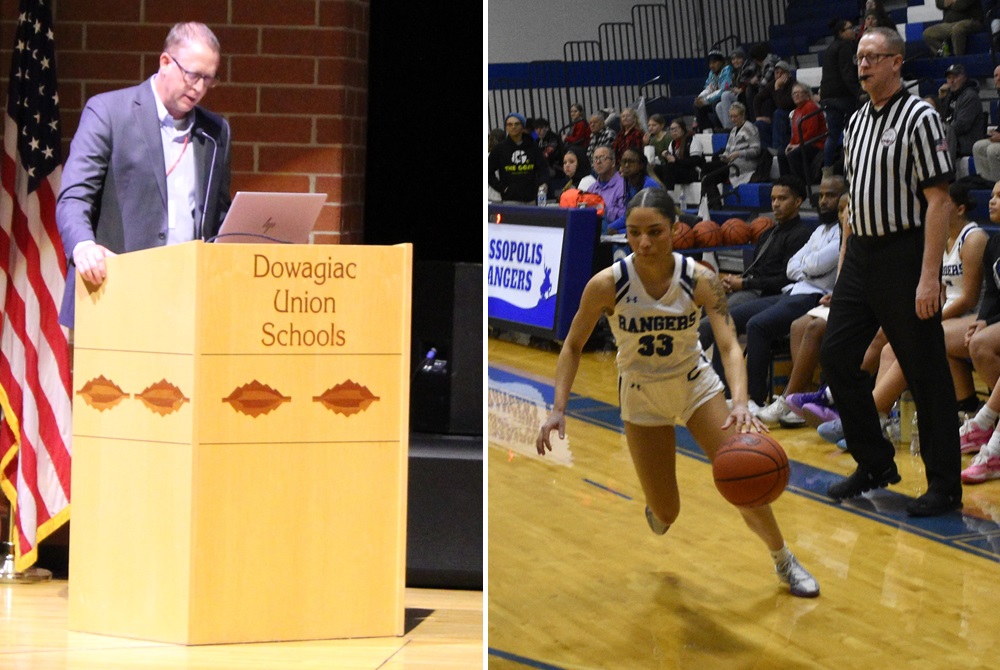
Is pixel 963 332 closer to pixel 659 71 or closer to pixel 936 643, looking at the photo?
pixel 936 643

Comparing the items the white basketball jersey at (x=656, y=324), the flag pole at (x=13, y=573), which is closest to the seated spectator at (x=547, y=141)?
the white basketball jersey at (x=656, y=324)

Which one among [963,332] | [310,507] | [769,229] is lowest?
[310,507]

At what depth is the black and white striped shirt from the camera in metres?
2.63

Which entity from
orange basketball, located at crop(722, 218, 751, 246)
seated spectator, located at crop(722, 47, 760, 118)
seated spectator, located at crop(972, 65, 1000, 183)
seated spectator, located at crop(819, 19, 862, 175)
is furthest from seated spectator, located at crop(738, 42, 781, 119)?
seated spectator, located at crop(972, 65, 1000, 183)

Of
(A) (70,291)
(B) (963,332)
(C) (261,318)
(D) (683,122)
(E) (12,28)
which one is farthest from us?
(E) (12,28)

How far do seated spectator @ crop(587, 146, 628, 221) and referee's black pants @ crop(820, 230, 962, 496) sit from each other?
48cm

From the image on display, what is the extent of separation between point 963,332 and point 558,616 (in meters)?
1.03

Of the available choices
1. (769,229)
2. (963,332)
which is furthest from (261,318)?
(963,332)

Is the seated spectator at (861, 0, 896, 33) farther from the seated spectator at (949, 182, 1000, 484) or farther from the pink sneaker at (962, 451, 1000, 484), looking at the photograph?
the pink sneaker at (962, 451, 1000, 484)

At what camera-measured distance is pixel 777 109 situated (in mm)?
2773

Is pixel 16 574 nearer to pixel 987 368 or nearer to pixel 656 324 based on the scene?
pixel 656 324

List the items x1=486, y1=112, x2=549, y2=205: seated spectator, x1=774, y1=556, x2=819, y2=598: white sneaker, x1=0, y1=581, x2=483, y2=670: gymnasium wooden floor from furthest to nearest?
1. x1=0, y1=581, x2=483, y2=670: gymnasium wooden floor
2. x1=486, y1=112, x2=549, y2=205: seated spectator
3. x1=774, y1=556, x2=819, y2=598: white sneaker

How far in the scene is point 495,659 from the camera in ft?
9.62

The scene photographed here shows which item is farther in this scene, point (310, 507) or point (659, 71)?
point (310, 507)
